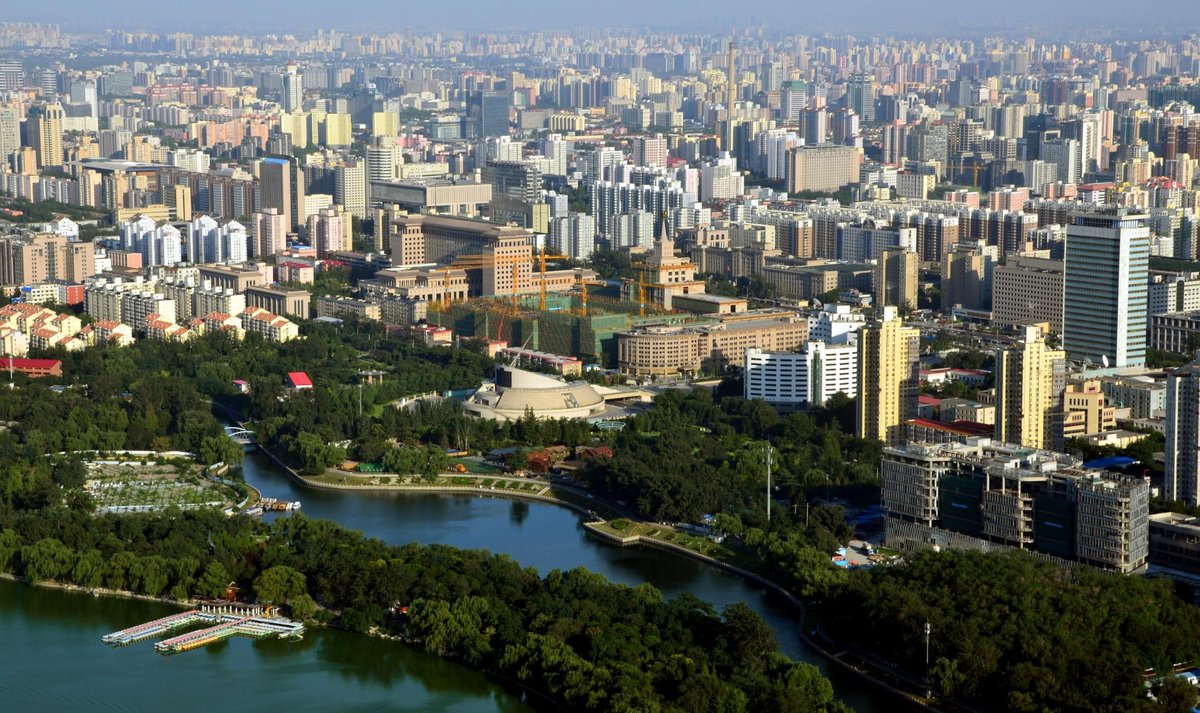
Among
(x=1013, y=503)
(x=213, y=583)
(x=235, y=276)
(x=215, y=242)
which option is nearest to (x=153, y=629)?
(x=213, y=583)

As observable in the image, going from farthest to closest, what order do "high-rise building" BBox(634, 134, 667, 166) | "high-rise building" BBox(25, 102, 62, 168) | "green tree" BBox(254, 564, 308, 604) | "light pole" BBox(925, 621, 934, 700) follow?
"high-rise building" BBox(634, 134, 667, 166) → "high-rise building" BBox(25, 102, 62, 168) → "green tree" BBox(254, 564, 308, 604) → "light pole" BBox(925, 621, 934, 700)

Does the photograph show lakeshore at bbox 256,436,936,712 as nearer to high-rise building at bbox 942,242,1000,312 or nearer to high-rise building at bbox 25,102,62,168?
high-rise building at bbox 942,242,1000,312

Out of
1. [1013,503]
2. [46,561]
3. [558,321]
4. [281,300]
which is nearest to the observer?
[1013,503]

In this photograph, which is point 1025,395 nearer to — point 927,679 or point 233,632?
point 927,679

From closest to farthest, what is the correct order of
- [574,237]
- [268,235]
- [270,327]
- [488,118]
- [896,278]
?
1. [270,327]
2. [896,278]
3. [268,235]
4. [574,237]
5. [488,118]

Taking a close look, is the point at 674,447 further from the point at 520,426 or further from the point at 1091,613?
the point at 1091,613

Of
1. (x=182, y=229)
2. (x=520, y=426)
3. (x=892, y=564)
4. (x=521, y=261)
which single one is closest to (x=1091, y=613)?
(x=892, y=564)

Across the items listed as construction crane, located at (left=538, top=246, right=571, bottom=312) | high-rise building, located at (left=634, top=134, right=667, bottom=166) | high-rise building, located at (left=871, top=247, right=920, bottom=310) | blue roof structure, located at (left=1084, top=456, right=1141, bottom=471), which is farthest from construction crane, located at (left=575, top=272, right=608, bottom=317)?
high-rise building, located at (left=634, top=134, right=667, bottom=166)
